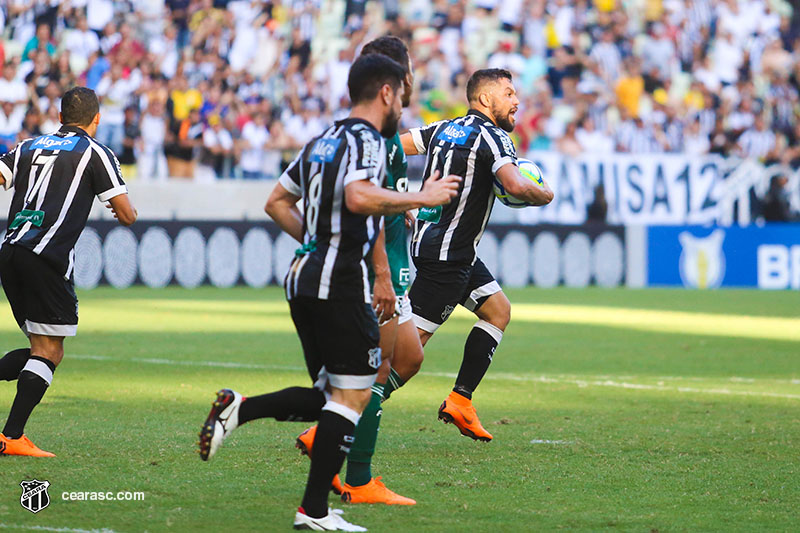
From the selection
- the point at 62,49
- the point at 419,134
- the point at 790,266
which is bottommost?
the point at 790,266

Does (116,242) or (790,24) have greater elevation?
(790,24)

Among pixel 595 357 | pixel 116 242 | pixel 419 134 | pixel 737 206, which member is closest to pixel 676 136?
pixel 737 206

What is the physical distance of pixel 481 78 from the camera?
7727 mm

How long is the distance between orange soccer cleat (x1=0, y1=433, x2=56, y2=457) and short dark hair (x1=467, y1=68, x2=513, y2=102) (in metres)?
3.38

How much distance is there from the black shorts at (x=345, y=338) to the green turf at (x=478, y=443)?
2.17 feet

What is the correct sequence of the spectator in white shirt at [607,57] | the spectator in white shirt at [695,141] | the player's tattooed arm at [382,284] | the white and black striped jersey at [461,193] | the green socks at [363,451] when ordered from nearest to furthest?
the player's tattooed arm at [382,284] → the green socks at [363,451] → the white and black striped jersey at [461,193] → the spectator in white shirt at [695,141] → the spectator in white shirt at [607,57]

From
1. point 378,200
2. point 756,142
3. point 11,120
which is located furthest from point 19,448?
point 756,142

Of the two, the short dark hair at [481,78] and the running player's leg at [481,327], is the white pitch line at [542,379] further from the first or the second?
the short dark hair at [481,78]

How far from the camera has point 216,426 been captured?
5156 mm

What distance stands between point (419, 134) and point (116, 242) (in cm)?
1343

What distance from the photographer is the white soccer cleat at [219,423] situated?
202 inches

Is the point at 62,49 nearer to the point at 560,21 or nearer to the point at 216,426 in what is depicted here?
the point at 560,21

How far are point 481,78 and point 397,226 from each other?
176 centimetres

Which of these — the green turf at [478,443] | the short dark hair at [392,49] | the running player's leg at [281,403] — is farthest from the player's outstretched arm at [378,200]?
the green turf at [478,443]
